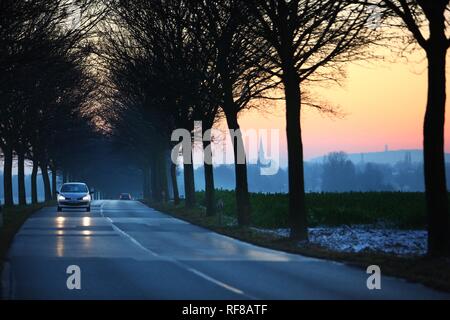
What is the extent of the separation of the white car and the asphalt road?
81.5 feet

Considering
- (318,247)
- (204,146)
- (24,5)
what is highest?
(24,5)

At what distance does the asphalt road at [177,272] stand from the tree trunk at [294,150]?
1.96 metres

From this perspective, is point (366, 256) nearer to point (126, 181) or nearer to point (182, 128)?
point (182, 128)

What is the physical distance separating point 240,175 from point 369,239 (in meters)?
9.60

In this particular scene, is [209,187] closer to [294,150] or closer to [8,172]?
[294,150]

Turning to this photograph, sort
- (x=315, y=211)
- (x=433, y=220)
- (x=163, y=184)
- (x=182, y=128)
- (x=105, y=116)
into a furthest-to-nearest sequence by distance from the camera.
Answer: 1. (x=105, y=116)
2. (x=163, y=184)
3. (x=182, y=128)
4. (x=315, y=211)
5. (x=433, y=220)

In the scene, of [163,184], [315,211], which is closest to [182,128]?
[315,211]

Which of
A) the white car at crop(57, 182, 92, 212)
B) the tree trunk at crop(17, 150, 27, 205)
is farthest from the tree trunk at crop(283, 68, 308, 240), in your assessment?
the tree trunk at crop(17, 150, 27, 205)

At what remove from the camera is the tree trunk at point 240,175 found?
34.4 metres

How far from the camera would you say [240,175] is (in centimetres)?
3488

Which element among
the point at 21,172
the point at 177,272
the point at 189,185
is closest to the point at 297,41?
the point at 177,272

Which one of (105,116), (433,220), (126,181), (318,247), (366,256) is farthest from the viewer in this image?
(126,181)

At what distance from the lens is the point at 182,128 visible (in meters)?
50.5

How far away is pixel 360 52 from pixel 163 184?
1756 inches
